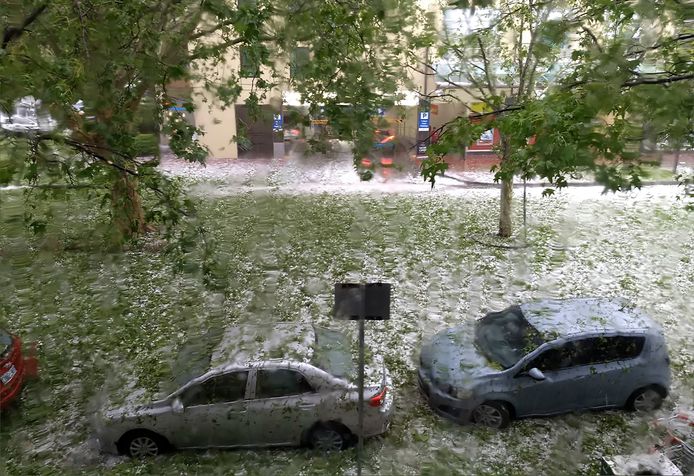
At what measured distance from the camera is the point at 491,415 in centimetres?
233

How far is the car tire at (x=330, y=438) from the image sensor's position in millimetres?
2186

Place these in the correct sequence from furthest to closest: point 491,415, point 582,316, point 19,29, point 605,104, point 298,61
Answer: point 582,316
point 491,415
point 298,61
point 19,29
point 605,104

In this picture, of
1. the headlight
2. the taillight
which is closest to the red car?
the taillight

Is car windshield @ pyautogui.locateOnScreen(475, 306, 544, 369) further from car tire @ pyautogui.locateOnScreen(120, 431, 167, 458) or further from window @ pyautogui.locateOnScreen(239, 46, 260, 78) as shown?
window @ pyautogui.locateOnScreen(239, 46, 260, 78)

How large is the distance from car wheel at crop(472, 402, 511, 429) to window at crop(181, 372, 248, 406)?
1.12 m

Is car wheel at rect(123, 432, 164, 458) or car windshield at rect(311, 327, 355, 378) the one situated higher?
car windshield at rect(311, 327, 355, 378)

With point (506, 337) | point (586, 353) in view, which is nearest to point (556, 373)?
point (586, 353)

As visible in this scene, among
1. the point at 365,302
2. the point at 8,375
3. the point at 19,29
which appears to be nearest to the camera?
the point at 365,302

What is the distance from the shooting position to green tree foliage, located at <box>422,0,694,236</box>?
1.36 m

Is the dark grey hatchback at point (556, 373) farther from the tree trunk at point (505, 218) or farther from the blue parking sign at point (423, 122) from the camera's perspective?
the tree trunk at point (505, 218)

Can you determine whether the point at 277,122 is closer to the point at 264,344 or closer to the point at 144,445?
the point at 264,344

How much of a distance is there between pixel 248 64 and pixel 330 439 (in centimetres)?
167

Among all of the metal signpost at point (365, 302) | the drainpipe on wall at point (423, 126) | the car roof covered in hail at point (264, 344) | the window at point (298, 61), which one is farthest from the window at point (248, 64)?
the car roof covered in hail at point (264, 344)

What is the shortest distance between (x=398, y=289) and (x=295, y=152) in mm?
1630
